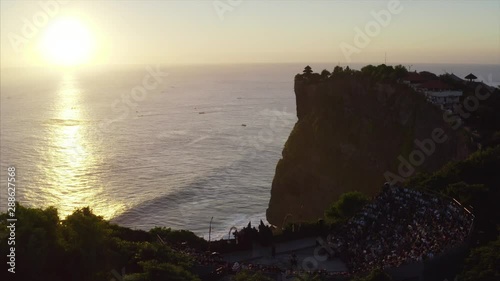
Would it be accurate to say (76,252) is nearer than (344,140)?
Yes

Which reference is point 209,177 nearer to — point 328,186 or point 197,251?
point 328,186

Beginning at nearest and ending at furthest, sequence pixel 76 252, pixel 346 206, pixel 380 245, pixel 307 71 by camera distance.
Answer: pixel 76 252, pixel 380 245, pixel 346 206, pixel 307 71

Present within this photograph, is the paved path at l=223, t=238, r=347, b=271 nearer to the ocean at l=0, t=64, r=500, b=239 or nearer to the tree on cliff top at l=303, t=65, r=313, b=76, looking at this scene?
the ocean at l=0, t=64, r=500, b=239

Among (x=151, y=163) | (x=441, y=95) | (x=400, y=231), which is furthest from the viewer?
(x=151, y=163)

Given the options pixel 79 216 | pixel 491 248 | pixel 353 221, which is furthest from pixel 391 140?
pixel 79 216

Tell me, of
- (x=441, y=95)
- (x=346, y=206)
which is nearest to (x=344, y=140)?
(x=441, y=95)

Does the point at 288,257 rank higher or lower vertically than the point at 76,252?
lower

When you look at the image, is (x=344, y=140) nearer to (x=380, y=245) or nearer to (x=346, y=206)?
(x=346, y=206)

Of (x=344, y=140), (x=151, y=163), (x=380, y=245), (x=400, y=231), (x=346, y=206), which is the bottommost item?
(x=151, y=163)

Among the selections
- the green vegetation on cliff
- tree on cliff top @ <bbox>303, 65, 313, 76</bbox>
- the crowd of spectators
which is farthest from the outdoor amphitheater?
tree on cliff top @ <bbox>303, 65, 313, 76</bbox>
